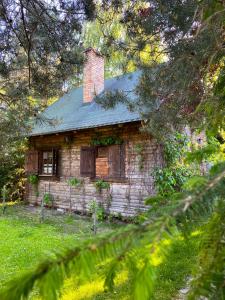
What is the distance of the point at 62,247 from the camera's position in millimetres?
715

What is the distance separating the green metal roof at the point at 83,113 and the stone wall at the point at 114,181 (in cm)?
39

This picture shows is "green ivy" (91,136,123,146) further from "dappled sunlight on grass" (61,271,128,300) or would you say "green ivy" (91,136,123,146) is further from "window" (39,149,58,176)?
"dappled sunlight on grass" (61,271,128,300)

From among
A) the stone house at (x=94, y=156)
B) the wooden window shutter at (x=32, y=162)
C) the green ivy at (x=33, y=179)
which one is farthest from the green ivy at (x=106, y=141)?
the green ivy at (x=33, y=179)

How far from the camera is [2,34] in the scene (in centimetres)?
576

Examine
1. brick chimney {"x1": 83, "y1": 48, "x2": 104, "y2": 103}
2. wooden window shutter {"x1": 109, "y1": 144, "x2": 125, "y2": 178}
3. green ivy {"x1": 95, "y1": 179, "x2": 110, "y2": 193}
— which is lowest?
green ivy {"x1": 95, "y1": 179, "x2": 110, "y2": 193}

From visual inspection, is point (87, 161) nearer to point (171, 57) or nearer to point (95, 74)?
point (95, 74)

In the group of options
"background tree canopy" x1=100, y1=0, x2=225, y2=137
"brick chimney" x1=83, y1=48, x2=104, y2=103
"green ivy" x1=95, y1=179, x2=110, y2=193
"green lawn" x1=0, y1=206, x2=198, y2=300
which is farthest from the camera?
"brick chimney" x1=83, y1=48, x2=104, y2=103

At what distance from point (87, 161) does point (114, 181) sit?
4.73 ft

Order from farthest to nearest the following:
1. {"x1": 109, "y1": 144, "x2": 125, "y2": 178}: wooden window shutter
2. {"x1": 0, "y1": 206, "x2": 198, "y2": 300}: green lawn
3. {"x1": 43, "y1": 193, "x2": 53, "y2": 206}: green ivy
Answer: {"x1": 43, "y1": 193, "x2": 53, "y2": 206}: green ivy < {"x1": 109, "y1": 144, "x2": 125, "y2": 178}: wooden window shutter < {"x1": 0, "y1": 206, "x2": 198, "y2": 300}: green lawn

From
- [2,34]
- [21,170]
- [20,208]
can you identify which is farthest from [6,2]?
[21,170]

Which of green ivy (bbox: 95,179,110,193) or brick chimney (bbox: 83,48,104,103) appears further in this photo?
brick chimney (bbox: 83,48,104,103)

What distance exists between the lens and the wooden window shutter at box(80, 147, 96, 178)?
38.2 feet

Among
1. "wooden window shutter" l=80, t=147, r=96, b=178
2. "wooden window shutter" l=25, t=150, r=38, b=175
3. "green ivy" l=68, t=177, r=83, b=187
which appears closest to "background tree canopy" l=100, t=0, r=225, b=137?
"wooden window shutter" l=80, t=147, r=96, b=178

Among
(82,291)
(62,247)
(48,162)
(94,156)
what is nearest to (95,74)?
(94,156)
